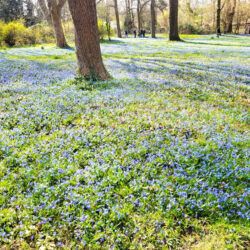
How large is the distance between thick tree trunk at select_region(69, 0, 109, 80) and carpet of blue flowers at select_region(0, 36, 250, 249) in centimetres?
181

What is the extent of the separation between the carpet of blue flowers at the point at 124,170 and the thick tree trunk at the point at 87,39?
1813 millimetres

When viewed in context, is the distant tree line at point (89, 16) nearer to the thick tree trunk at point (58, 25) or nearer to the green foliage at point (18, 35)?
the thick tree trunk at point (58, 25)

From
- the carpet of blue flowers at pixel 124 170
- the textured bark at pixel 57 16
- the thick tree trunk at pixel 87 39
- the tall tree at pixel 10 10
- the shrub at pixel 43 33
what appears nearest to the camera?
the carpet of blue flowers at pixel 124 170

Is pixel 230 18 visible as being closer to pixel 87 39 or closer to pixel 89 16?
pixel 89 16

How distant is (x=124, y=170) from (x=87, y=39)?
5937 millimetres

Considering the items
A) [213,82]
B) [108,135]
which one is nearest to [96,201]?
[108,135]

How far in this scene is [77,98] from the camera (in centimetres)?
677

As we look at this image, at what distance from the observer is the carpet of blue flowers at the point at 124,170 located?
9.20ft

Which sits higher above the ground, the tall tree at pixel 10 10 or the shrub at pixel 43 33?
the tall tree at pixel 10 10

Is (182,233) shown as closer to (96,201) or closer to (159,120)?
(96,201)

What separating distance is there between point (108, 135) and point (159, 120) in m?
1.26

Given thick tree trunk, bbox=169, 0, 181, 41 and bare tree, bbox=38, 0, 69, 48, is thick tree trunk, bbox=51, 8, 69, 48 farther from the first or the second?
thick tree trunk, bbox=169, 0, 181, 41

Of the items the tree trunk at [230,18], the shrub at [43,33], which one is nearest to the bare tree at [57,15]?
the shrub at [43,33]

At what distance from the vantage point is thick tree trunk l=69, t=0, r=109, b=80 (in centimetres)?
808
